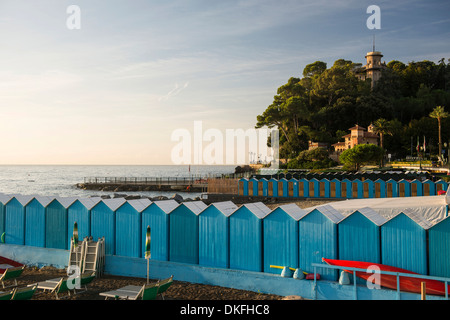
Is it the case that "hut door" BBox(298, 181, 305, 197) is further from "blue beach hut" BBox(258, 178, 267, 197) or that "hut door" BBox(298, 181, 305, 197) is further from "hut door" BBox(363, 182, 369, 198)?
"hut door" BBox(363, 182, 369, 198)

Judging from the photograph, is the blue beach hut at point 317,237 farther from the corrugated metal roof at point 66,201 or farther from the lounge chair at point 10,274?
the corrugated metal roof at point 66,201

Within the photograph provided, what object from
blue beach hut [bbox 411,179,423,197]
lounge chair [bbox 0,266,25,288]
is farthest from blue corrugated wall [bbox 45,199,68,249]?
blue beach hut [bbox 411,179,423,197]

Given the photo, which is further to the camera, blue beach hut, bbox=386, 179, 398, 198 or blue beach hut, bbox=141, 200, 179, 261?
blue beach hut, bbox=386, 179, 398, 198

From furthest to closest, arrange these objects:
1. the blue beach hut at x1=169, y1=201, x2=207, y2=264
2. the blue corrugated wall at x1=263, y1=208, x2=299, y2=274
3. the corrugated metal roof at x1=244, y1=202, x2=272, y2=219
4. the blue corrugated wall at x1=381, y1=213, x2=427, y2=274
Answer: the blue beach hut at x1=169, y1=201, x2=207, y2=264, the corrugated metal roof at x1=244, y1=202, x2=272, y2=219, the blue corrugated wall at x1=263, y1=208, x2=299, y2=274, the blue corrugated wall at x1=381, y1=213, x2=427, y2=274

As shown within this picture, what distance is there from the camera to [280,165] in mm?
85250

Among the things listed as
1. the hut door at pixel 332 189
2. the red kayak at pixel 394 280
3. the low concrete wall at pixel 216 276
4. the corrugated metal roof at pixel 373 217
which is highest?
the corrugated metal roof at pixel 373 217

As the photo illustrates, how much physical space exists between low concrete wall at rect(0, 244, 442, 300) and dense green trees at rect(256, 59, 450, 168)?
77.8 m

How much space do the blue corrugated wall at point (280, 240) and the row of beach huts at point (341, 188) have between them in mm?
22401


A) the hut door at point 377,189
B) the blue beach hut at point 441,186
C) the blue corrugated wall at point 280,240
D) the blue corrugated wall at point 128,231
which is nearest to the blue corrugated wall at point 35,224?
the blue corrugated wall at point 128,231

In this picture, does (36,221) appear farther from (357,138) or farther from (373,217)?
(357,138)

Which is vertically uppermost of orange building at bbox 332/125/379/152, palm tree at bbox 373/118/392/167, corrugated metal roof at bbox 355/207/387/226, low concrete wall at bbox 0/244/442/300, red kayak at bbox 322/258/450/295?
palm tree at bbox 373/118/392/167

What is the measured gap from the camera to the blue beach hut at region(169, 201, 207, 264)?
11.7m

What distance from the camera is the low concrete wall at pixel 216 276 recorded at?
899 cm
